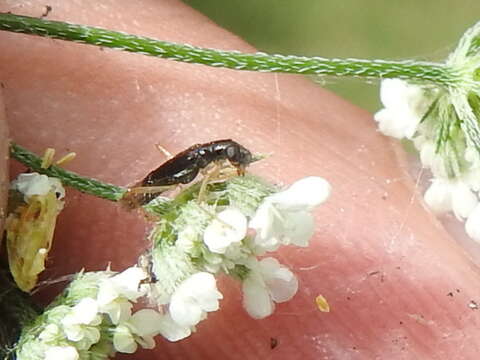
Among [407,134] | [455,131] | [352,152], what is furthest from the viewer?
[352,152]

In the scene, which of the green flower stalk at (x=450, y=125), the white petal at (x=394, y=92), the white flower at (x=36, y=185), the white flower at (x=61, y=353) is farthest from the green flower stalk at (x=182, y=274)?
the white petal at (x=394, y=92)

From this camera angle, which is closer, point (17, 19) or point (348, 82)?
point (17, 19)

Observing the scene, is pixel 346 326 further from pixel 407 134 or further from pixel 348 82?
pixel 348 82

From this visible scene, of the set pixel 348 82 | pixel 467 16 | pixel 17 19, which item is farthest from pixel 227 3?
pixel 17 19

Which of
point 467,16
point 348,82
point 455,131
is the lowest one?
point 348,82

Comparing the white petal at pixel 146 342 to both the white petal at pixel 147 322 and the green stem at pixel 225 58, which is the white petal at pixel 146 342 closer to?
the white petal at pixel 147 322

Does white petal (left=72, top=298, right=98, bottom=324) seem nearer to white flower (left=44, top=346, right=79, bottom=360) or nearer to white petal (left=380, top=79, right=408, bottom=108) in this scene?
white flower (left=44, top=346, right=79, bottom=360)
